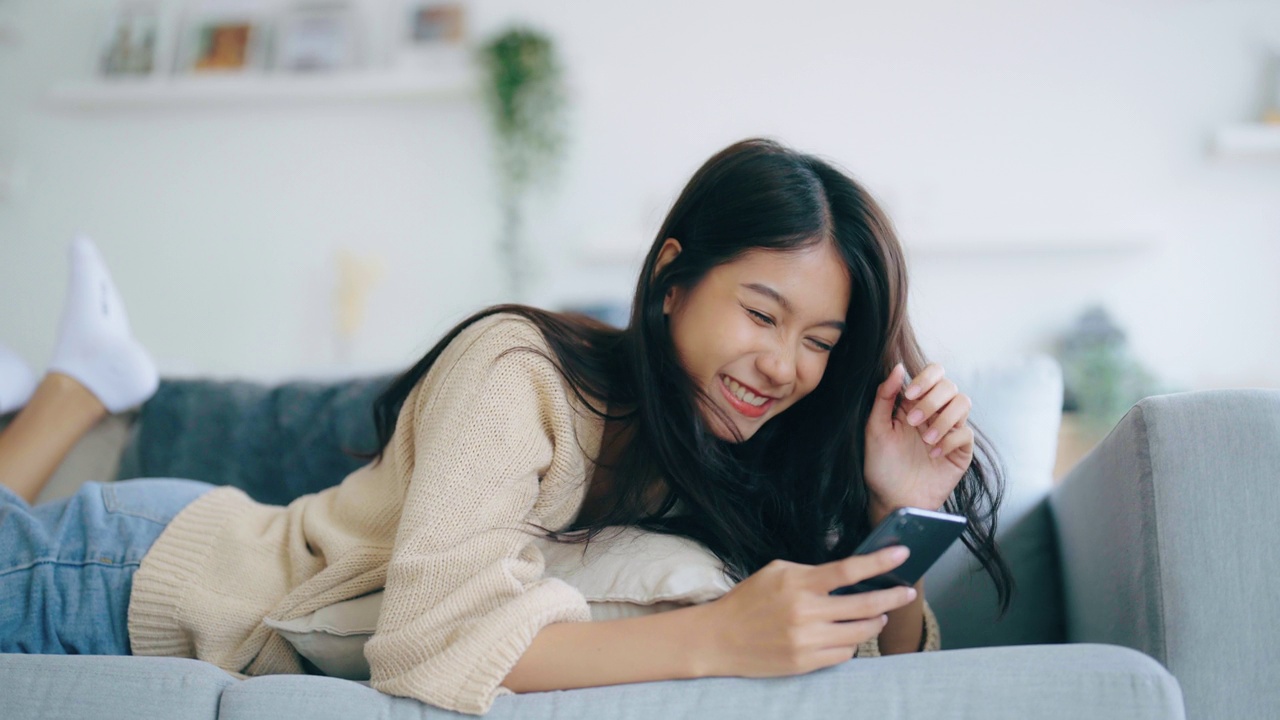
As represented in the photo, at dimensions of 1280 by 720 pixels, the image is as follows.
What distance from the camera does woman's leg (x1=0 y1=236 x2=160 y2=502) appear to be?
1645 millimetres

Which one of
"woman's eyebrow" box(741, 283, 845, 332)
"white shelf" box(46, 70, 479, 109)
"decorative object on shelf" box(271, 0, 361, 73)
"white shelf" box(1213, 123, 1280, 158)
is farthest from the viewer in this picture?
"decorative object on shelf" box(271, 0, 361, 73)

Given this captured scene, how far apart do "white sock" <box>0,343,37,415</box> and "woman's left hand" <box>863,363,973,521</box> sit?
1.45 metres

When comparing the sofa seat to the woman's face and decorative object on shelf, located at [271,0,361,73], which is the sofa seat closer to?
the woman's face

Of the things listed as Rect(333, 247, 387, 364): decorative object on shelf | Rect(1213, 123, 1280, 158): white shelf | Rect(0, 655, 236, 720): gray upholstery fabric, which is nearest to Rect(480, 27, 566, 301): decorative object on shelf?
Rect(333, 247, 387, 364): decorative object on shelf

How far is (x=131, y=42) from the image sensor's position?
377cm

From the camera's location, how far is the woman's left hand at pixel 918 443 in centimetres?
115

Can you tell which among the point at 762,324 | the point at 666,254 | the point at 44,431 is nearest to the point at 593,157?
the point at 44,431

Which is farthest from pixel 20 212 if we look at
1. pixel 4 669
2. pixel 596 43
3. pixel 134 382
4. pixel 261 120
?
pixel 4 669

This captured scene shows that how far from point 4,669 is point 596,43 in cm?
300

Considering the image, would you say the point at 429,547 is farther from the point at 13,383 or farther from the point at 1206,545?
the point at 13,383

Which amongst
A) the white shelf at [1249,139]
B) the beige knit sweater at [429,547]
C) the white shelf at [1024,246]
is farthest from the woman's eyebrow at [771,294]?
the white shelf at [1249,139]

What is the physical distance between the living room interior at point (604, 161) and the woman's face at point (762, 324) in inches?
73.2

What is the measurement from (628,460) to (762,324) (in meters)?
0.23

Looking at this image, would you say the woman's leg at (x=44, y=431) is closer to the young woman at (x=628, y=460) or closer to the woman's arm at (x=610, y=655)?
the young woman at (x=628, y=460)
